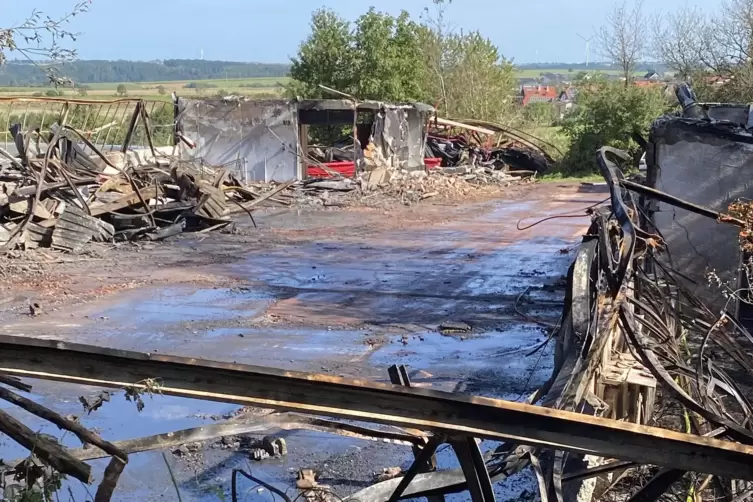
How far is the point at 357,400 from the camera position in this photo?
1928 mm

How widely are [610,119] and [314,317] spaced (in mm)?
21220

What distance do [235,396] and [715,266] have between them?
310 inches

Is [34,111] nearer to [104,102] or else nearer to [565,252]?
[104,102]

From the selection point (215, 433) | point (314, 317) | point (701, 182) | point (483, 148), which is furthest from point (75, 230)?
point (483, 148)

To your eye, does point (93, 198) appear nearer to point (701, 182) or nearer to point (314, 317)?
point (314, 317)

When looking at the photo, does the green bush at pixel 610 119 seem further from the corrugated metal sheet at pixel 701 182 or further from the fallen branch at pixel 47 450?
the fallen branch at pixel 47 450

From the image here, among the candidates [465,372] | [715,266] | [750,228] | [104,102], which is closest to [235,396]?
[750,228]

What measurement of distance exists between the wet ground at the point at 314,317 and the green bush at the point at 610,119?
12.5 m

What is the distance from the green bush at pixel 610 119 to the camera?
91.5 feet

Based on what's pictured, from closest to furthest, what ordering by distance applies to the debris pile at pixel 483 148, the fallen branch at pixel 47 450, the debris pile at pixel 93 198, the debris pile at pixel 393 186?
the fallen branch at pixel 47 450 < the debris pile at pixel 93 198 < the debris pile at pixel 393 186 < the debris pile at pixel 483 148

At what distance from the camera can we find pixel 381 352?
8297 millimetres

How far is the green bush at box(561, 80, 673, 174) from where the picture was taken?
27875 millimetres

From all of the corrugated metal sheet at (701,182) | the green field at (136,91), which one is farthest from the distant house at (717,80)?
the corrugated metal sheet at (701,182)

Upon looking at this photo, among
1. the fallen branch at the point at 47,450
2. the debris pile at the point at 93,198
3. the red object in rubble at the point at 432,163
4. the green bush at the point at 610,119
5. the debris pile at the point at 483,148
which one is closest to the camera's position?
the fallen branch at the point at 47,450
